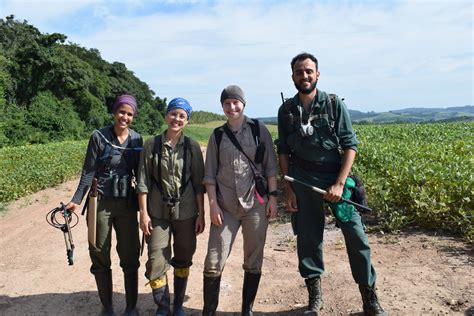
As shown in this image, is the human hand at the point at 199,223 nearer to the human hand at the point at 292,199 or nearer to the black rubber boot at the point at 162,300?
the black rubber boot at the point at 162,300

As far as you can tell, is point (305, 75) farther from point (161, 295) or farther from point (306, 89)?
point (161, 295)

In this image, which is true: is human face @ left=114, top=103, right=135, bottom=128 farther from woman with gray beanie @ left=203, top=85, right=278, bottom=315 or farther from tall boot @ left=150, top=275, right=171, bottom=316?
tall boot @ left=150, top=275, right=171, bottom=316

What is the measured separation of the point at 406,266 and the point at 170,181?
271cm

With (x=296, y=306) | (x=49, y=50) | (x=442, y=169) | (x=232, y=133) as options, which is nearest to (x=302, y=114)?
(x=232, y=133)

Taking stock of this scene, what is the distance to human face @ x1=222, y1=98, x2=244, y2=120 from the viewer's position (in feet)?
10.9

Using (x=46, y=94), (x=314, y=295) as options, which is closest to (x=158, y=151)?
(x=314, y=295)

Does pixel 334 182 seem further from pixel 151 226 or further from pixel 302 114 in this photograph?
pixel 151 226

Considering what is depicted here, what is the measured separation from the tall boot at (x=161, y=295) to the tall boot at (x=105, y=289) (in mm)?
521

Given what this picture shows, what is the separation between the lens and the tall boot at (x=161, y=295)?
139 inches

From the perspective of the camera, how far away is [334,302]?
3.86m

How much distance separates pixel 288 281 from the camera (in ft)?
14.7

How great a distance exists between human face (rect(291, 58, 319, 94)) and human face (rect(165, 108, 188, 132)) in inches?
38.0

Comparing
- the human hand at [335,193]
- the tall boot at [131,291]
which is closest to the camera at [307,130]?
the human hand at [335,193]

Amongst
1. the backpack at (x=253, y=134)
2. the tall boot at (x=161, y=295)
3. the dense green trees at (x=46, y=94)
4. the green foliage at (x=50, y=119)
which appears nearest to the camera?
the backpack at (x=253, y=134)
